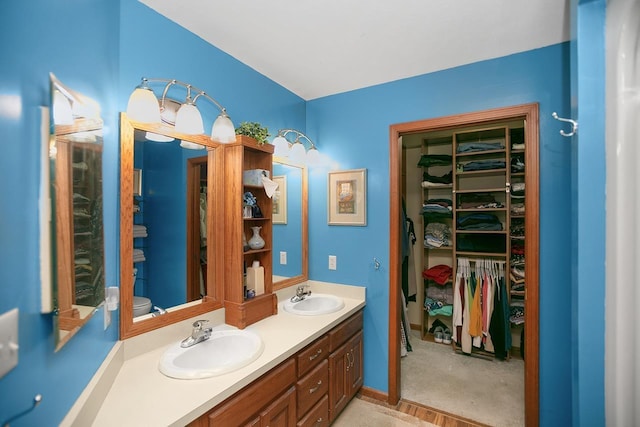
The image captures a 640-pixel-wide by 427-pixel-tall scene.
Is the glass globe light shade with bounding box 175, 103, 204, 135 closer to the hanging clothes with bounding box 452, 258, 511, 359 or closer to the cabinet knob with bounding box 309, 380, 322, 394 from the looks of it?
the cabinet knob with bounding box 309, 380, 322, 394

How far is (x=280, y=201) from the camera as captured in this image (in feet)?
7.70

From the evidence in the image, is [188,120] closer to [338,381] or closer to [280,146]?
[280,146]

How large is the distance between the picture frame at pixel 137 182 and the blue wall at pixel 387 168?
4.80ft

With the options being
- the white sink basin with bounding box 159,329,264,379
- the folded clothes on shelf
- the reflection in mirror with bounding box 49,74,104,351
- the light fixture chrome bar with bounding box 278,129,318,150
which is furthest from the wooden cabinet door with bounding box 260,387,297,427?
the folded clothes on shelf

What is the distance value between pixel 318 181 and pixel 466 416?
2152 mm

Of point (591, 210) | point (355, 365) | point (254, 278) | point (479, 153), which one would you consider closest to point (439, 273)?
point (479, 153)

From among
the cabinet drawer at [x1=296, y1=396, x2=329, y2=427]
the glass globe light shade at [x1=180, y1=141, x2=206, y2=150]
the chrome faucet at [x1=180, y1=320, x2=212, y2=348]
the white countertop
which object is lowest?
the cabinet drawer at [x1=296, y1=396, x2=329, y2=427]

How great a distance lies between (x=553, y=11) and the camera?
1488mm

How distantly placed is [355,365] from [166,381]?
150 cm

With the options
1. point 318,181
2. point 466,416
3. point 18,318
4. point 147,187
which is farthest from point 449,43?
point 466,416

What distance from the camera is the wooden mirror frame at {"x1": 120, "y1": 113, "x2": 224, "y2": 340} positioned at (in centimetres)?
134

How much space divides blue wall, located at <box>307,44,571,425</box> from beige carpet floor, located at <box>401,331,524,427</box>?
38 cm

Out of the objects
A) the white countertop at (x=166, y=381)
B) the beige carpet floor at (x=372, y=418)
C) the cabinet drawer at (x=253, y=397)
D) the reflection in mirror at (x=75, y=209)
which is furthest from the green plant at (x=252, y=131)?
the beige carpet floor at (x=372, y=418)

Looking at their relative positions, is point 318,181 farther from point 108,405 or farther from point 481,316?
point 481,316
